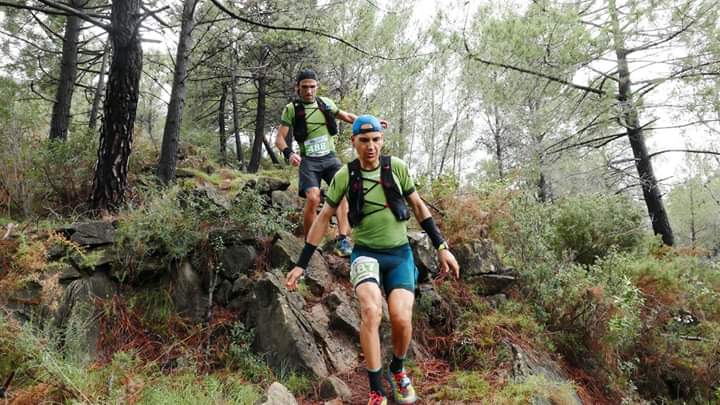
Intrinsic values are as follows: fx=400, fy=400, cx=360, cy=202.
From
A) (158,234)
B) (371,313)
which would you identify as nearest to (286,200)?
(158,234)

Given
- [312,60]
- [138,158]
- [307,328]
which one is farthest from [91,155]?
[312,60]

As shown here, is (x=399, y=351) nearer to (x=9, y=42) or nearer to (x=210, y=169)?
(x=210, y=169)

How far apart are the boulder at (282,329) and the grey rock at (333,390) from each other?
0.17 metres

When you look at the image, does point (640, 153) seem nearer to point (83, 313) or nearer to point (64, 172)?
point (83, 313)

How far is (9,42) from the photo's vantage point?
999 centimetres

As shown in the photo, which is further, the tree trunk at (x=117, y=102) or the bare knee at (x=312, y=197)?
the tree trunk at (x=117, y=102)

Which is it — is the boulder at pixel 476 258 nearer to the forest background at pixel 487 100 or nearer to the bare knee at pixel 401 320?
the forest background at pixel 487 100

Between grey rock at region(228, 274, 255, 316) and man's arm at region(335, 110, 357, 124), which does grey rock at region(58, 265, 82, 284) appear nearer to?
grey rock at region(228, 274, 255, 316)

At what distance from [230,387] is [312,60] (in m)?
11.7

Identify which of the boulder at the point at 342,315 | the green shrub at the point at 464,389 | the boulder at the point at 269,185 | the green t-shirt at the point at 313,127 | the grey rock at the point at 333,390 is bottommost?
the grey rock at the point at 333,390

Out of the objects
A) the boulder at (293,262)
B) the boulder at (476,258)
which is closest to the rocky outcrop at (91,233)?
the boulder at (293,262)

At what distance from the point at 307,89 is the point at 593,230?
→ 218 inches

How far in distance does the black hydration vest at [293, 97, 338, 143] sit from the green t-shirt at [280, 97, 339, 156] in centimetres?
4

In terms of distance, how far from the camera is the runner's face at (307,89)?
15.6 ft
